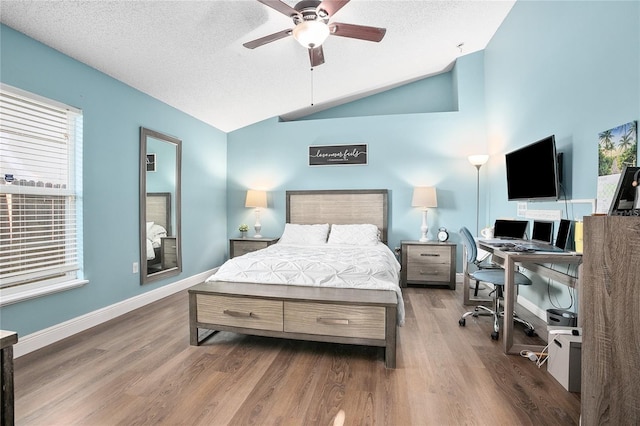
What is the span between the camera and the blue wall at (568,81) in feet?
6.39

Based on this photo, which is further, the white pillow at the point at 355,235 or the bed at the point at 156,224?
the white pillow at the point at 355,235

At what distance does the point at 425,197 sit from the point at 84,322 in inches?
163

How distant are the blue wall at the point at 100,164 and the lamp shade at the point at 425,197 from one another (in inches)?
128

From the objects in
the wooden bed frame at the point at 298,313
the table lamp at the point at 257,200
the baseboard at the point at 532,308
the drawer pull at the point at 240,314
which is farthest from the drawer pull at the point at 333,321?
the table lamp at the point at 257,200

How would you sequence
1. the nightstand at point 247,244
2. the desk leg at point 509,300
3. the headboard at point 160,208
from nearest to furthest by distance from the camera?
the desk leg at point 509,300, the headboard at point 160,208, the nightstand at point 247,244

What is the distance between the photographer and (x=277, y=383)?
6.14ft

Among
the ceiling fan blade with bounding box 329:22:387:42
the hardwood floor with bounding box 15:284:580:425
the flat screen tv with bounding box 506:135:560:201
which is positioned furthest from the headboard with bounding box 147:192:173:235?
the flat screen tv with bounding box 506:135:560:201

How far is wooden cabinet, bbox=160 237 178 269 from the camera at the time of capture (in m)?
3.72

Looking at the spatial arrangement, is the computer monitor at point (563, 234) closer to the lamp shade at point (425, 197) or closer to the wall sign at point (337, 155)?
the lamp shade at point (425, 197)

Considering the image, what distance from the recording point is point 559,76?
8.57 ft

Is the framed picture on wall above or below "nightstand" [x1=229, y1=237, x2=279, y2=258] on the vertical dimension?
above

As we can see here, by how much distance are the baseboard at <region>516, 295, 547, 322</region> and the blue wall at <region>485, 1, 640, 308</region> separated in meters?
0.06

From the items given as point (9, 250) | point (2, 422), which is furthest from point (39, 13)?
point (2, 422)

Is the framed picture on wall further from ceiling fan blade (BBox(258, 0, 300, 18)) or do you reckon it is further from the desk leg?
the desk leg
